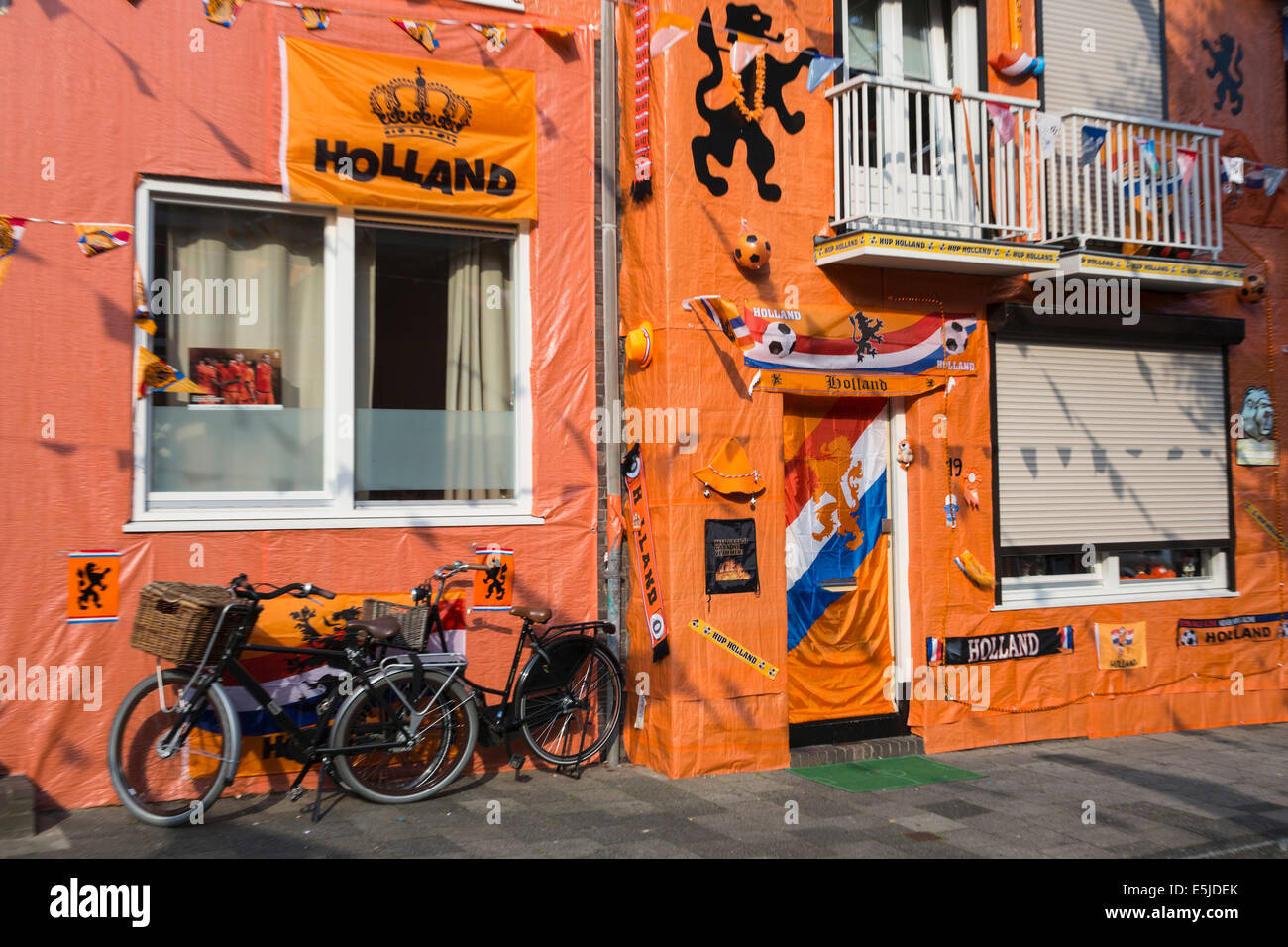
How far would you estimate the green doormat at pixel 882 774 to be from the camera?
7348mm

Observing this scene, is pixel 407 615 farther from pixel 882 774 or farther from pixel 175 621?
pixel 882 774

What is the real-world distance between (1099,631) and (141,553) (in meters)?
7.20

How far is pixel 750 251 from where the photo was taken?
7688 millimetres

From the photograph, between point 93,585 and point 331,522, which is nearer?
point 93,585

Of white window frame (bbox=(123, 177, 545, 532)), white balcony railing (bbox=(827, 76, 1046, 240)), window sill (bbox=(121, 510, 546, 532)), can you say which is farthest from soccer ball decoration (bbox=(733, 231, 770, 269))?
window sill (bbox=(121, 510, 546, 532))

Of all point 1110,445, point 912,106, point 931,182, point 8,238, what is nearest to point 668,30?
→ point 912,106

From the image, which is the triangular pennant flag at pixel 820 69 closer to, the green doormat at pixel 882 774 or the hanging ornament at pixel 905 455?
the hanging ornament at pixel 905 455

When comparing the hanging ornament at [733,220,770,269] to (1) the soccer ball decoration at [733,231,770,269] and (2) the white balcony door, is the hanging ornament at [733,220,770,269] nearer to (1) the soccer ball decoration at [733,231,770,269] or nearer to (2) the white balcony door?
(1) the soccer ball decoration at [733,231,770,269]

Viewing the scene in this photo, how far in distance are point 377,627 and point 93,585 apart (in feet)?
5.53

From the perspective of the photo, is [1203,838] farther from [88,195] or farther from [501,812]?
[88,195]

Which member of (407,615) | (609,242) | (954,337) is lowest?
(407,615)

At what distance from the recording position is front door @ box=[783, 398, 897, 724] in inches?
319

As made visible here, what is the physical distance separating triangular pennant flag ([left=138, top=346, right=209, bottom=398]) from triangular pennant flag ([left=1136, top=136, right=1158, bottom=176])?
754cm
